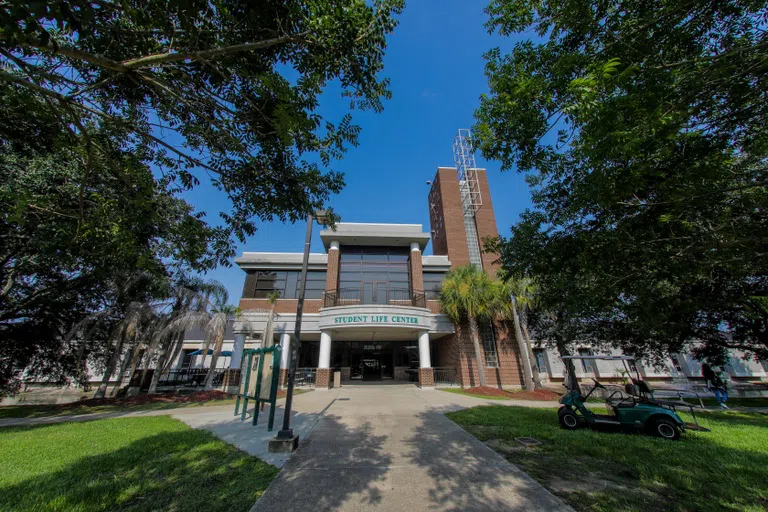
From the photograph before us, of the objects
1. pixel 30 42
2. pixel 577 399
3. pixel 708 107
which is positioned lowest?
pixel 577 399

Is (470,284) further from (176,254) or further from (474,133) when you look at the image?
(176,254)

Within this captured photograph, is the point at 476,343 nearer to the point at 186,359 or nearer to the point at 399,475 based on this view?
the point at 399,475

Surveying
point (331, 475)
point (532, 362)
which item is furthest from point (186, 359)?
point (331, 475)

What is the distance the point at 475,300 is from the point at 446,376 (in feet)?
22.7

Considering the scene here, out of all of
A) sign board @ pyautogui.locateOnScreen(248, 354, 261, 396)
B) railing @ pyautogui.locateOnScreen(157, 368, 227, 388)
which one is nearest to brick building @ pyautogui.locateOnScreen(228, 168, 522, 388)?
railing @ pyautogui.locateOnScreen(157, 368, 227, 388)

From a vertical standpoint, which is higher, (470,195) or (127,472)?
(470,195)

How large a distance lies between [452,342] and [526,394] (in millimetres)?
5971

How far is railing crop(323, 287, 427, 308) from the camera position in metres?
19.4

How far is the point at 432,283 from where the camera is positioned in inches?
869

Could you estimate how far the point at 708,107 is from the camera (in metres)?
3.98

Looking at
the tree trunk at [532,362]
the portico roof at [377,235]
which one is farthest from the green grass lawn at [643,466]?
the portico roof at [377,235]

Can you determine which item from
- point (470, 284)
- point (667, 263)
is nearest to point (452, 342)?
point (470, 284)

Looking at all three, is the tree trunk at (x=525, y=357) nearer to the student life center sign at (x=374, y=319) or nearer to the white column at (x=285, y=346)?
the student life center sign at (x=374, y=319)

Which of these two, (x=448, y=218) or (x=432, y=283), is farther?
(x=448, y=218)
